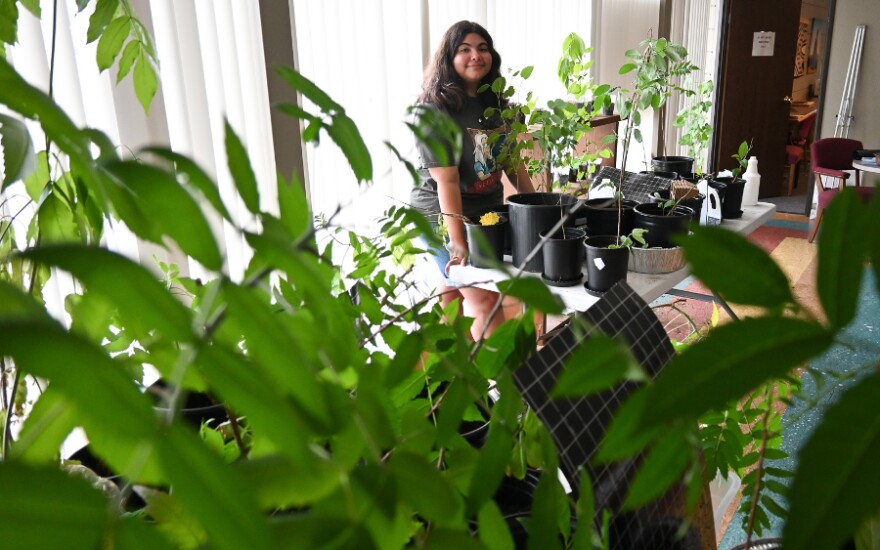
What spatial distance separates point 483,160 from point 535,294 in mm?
2286

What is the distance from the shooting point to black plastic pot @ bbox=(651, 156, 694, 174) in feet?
10.2

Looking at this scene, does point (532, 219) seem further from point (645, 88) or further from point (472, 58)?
point (472, 58)

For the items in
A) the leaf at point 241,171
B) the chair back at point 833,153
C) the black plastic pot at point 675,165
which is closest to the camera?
the leaf at point 241,171

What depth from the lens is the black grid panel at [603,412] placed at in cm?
53

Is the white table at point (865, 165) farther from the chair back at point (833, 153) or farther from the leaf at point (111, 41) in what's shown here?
the leaf at point (111, 41)

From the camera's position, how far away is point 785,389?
94 centimetres

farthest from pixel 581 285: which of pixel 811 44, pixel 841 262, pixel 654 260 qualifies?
pixel 811 44

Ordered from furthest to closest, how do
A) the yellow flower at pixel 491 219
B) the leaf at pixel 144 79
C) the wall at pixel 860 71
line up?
the wall at pixel 860 71 → the yellow flower at pixel 491 219 → the leaf at pixel 144 79

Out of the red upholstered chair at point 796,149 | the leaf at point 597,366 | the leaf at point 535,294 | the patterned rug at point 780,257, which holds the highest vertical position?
the leaf at point 535,294

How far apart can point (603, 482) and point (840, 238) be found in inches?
16.4

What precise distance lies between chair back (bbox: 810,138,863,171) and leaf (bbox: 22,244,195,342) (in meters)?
6.05

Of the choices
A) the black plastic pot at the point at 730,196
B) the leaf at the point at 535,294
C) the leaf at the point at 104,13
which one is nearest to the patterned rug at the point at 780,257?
the black plastic pot at the point at 730,196

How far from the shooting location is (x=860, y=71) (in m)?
6.17

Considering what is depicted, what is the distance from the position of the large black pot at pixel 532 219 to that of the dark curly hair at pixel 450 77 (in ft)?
1.84
